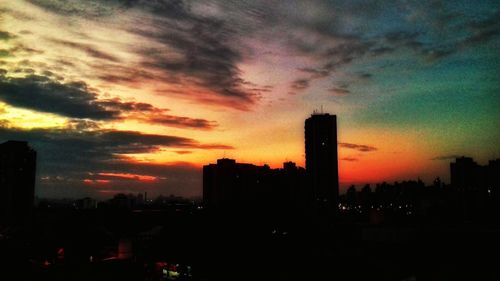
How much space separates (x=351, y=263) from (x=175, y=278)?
7521 mm

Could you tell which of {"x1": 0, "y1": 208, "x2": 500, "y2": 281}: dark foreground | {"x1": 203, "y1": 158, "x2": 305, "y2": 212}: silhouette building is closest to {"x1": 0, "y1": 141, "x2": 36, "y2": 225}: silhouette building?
Result: {"x1": 203, "y1": 158, "x2": 305, "y2": 212}: silhouette building

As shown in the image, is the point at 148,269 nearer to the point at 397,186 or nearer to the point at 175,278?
the point at 175,278

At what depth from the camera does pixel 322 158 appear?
12119cm

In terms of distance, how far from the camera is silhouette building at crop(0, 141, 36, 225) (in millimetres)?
75656

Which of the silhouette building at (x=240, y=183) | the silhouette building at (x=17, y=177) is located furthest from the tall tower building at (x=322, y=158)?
the silhouette building at (x=17, y=177)

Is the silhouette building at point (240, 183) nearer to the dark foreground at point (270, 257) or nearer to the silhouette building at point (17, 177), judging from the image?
the silhouette building at point (17, 177)

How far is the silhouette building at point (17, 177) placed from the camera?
75656 millimetres

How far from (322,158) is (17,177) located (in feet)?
277

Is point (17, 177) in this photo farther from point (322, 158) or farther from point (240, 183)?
point (322, 158)

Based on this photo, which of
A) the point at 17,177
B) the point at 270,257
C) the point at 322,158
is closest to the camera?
the point at 270,257

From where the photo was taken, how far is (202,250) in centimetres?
1692

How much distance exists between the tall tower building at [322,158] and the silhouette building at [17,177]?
73.4 meters

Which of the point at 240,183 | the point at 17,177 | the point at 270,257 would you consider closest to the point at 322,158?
the point at 240,183

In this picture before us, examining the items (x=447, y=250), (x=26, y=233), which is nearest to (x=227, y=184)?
(x=26, y=233)
